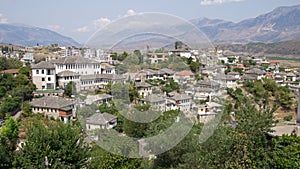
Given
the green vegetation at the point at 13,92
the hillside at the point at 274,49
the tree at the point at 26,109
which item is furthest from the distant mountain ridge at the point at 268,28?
the tree at the point at 26,109

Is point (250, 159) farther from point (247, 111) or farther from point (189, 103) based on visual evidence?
point (189, 103)

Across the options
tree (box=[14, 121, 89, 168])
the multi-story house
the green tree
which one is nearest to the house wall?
the multi-story house

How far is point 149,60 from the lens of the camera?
11.3 ft

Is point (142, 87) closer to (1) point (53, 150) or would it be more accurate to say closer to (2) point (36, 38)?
(1) point (53, 150)

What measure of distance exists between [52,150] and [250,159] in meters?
3.70

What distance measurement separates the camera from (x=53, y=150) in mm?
5148

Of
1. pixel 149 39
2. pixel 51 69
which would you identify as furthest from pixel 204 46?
pixel 51 69

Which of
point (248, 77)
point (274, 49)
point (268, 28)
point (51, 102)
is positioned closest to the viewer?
point (51, 102)

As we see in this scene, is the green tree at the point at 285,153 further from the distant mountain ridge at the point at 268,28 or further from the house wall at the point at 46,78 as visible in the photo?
the distant mountain ridge at the point at 268,28

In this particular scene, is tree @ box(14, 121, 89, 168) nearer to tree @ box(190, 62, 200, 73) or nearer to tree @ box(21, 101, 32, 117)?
tree @ box(190, 62, 200, 73)

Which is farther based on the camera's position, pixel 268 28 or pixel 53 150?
pixel 268 28

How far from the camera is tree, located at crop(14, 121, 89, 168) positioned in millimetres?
5051

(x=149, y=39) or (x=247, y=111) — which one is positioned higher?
(x=149, y=39)

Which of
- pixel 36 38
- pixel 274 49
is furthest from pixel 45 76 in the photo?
pixel 274 49
